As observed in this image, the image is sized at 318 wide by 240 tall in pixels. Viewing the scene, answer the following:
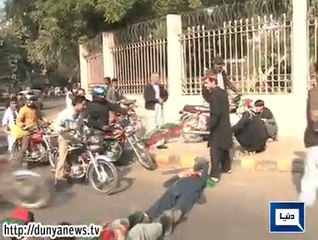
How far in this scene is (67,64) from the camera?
18375mm

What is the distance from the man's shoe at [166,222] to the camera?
13.9 feet

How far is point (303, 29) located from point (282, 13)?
878mm

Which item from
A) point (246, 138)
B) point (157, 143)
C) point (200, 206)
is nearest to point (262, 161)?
point (246, 138)

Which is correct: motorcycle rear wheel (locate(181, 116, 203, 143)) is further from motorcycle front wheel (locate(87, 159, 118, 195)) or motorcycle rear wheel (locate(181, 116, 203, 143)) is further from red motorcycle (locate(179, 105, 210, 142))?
motorcycle front wheel (locate(87, 159, 118, 195))

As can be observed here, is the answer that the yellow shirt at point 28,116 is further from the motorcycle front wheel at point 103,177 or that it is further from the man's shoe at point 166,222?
the man's shoe at point 166,222

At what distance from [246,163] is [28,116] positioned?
3123 mm

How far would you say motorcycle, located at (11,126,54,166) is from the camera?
8.29 m

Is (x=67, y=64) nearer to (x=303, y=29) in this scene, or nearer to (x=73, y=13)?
(x=73, y=13)

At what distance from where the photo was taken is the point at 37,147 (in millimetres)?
8500

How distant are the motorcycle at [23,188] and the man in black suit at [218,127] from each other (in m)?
2.05

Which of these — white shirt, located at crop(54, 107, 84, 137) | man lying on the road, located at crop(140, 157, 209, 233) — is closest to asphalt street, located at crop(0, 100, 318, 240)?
man lying on the road, located at crop(140, 157, 209, 233)

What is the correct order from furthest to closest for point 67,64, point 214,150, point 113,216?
point 67,64 → point 214,150 → point 113,216

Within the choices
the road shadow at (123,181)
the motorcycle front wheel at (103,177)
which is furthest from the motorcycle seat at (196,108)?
the motorcycle front wheel at (103,177)

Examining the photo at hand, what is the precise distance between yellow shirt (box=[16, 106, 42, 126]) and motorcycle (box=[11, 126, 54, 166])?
0.54 feet
